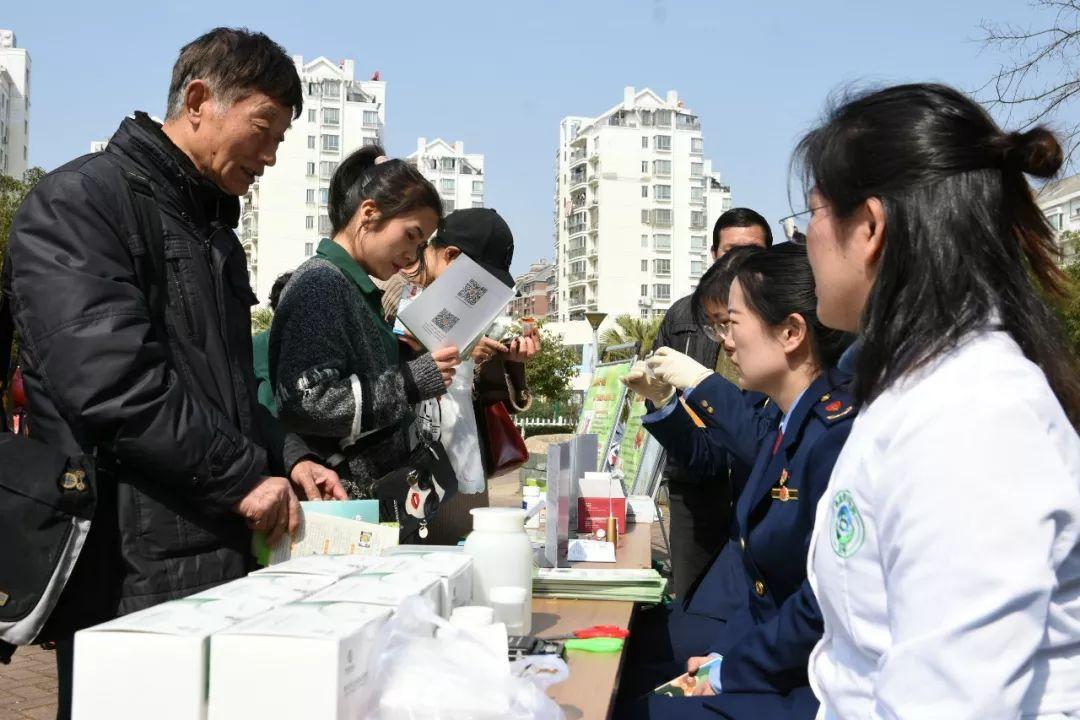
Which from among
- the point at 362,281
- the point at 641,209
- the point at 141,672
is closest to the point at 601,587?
the point at 362,281

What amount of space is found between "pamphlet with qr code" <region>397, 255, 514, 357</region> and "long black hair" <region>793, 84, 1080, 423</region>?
1.63 metres

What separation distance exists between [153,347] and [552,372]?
124 ft

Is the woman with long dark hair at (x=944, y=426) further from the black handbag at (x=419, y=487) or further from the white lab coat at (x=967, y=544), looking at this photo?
the black handbag at (x=419, y=487)

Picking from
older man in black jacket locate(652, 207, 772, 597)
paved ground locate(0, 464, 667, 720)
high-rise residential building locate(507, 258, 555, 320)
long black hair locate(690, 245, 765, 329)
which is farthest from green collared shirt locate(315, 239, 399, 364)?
high-rise residential building locate(507, 258, 555, 320)

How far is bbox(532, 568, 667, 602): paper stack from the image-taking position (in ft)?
8.06

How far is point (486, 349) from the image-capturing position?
354cm

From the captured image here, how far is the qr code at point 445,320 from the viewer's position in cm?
289

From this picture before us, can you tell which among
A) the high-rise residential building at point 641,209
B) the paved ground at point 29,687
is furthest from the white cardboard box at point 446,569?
the high-rise residential building at point 641,209

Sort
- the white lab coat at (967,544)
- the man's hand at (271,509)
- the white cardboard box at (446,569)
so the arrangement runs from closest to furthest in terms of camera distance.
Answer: the white lab coat at (967,544)
the white cardboard box at (446,569)
the man's hand at (271,509)

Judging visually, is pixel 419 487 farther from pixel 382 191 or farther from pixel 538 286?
pixel 538 286

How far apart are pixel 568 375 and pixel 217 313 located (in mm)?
38624

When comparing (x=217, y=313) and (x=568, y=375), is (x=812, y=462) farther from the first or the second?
(x=568, y=375)

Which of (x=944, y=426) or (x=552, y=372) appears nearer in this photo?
(x=944, y=426)

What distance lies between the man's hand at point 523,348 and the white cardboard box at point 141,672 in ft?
8.02
